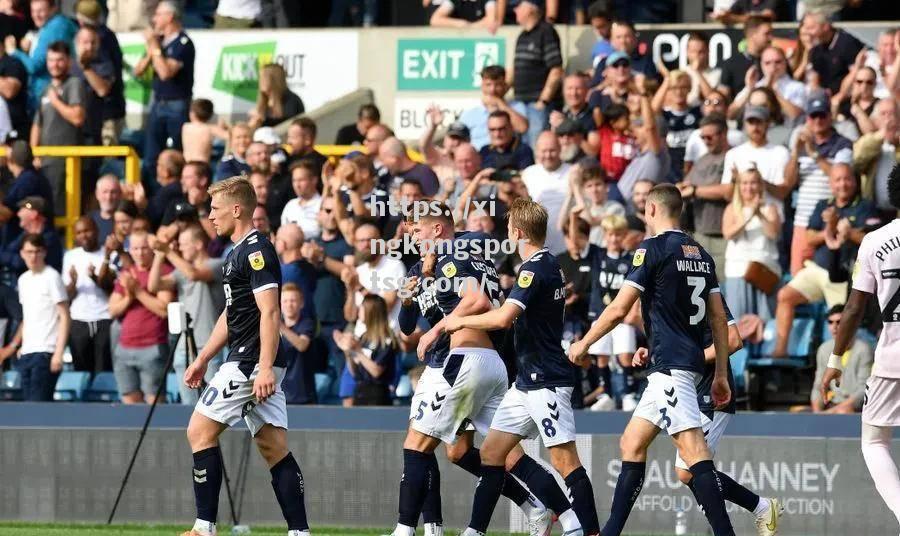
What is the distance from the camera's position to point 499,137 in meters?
17.1

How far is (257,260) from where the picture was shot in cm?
1073

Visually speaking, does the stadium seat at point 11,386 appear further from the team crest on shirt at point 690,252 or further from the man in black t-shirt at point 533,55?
the team crest on shirt at point 690,252

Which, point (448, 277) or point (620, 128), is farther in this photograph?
point (620, 128)

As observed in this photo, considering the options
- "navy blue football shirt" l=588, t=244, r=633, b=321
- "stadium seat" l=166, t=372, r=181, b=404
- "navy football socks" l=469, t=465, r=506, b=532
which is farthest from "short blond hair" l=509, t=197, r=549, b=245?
"stadium seat" l=166, t=372, r=181, b=404

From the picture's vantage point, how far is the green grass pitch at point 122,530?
13.2 m

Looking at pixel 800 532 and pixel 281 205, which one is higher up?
pixel 281 205

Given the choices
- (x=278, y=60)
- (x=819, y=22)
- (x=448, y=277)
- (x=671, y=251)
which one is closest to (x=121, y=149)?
(x=278, y=60)

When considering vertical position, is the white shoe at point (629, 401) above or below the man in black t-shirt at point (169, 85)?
below

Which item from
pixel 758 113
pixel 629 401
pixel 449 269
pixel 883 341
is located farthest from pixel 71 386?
pixel 883 341

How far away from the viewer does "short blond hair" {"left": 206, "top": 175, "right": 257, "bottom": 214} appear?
10945 millimetres

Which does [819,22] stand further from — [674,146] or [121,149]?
[121,149]

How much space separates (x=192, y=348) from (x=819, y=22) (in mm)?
7154

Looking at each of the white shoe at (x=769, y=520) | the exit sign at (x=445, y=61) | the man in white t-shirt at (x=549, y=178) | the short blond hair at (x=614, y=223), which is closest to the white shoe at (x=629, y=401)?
the short blond hair at (x=614, y=223)

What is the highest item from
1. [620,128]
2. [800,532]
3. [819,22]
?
[819,22]
